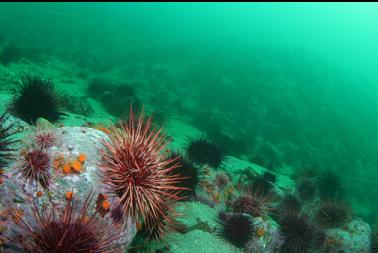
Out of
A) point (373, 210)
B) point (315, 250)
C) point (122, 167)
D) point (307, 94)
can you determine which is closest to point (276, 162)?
point (373, 210)

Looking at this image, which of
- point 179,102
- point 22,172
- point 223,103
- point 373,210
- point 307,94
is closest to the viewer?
point 22,172

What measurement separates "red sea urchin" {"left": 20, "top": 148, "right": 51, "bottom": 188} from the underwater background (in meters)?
0.06

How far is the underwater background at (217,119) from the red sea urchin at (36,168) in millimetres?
60

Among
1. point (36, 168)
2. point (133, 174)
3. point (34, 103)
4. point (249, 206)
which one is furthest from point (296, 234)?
point (34, 103)

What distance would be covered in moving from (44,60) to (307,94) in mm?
39364

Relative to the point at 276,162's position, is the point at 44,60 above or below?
above

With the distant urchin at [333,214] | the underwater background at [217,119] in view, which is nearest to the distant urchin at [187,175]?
the underwater background at [217,119]

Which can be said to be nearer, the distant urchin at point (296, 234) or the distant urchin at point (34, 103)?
the distant urchin at point (34, 103)

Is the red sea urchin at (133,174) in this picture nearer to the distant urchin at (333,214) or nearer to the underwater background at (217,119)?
the underwater background at (217,119)

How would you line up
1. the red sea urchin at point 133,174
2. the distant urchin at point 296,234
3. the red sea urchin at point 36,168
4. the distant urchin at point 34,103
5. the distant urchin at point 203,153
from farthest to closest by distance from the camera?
the distant urchin at point 203,153 < the distant urchin at point 296,234 < the distant urchin at point 34,103 < the red sea urchin at point 133,174 < the red sea urchin at point 36,168

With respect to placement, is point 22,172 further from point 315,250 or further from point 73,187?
point 315,250

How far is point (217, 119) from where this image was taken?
91.8 ft

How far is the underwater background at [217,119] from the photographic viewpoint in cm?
638

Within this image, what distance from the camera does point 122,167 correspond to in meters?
3.80
